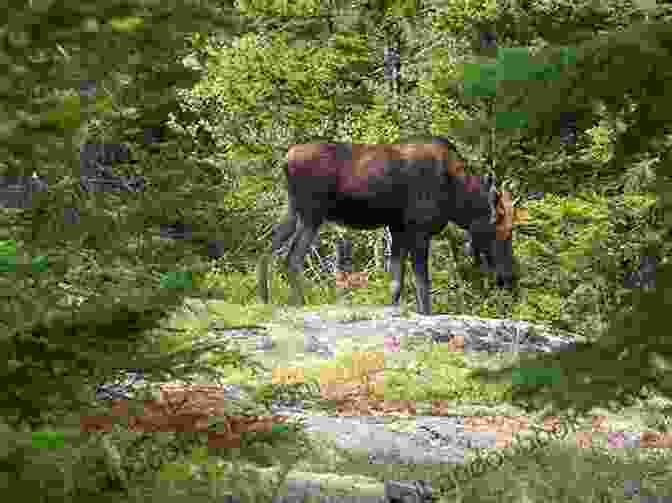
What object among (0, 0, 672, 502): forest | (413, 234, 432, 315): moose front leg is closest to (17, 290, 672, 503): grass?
(0, 0, 672, 502): forest

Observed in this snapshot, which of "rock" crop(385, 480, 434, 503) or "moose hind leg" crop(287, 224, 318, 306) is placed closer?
"rock" crop(385, 480, 434, 503)

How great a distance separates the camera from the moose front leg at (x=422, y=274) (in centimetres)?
1961

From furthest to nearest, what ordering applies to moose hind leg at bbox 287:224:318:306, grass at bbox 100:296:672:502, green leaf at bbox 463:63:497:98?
moose hind leg at bbox 287:224:318:306
grass at bbox 100:296:672:502
green leaf at bbox 463:63:497:98

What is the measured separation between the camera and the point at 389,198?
66.0 feet

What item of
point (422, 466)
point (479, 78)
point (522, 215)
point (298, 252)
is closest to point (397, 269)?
point (298, 252)

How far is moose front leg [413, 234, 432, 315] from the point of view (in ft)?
64.3

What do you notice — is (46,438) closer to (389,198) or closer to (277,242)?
(389,198)

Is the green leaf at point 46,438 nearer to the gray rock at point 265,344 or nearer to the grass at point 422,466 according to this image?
the grass at point 422,466

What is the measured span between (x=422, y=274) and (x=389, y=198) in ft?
4.66

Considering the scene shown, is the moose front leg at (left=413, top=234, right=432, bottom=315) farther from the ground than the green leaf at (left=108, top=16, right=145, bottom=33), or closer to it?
closer to it

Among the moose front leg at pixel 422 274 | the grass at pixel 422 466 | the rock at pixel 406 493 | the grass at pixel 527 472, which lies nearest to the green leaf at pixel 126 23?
the grass at pixel 422 466

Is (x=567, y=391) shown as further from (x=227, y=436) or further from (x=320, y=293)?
(x=320, y=293)

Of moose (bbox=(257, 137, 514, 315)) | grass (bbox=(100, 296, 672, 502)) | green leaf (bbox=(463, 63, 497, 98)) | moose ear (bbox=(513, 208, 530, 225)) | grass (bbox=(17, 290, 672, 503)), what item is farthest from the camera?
moose ear (bbox=(513, 208, 530, 225))

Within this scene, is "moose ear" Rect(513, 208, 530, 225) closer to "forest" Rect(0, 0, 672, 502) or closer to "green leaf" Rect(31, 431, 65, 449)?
"forest" Rect(0, 0, 672, 502)
